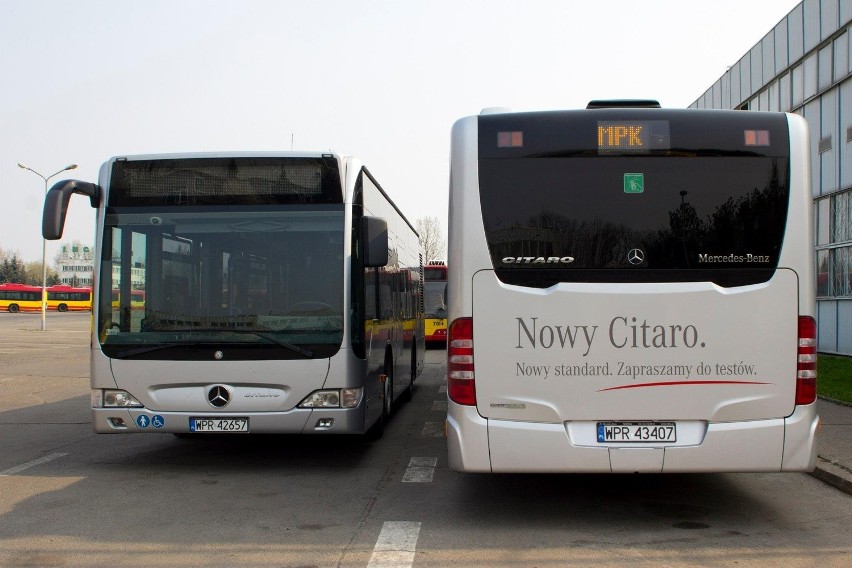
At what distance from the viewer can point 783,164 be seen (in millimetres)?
6508

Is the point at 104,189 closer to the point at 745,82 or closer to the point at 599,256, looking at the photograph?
the point at 599,256

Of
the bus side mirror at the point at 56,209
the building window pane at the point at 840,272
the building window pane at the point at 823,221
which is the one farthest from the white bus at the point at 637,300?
the building window pane at the point at 823,221

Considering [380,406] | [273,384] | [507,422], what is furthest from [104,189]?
[507,422]

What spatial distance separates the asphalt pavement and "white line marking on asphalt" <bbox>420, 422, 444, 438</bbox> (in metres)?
4.26

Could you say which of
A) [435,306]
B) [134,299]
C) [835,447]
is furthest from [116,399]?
[435,306]

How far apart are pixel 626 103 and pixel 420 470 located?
388cm

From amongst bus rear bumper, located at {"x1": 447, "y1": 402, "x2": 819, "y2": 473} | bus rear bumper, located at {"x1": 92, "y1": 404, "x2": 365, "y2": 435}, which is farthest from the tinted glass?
bus rear bumper, located at {"x1": 447, "y1": 402, "x2": 819, "y2": 473}

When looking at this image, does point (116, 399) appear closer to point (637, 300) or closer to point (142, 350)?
point (142, 350)

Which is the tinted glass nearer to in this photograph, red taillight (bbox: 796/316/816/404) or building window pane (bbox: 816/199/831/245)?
red taillight (bbox: 796/316/816/404)

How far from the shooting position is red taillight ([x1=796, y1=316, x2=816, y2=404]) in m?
6.41

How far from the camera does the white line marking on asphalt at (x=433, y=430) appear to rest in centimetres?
1153

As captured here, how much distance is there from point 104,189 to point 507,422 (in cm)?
470

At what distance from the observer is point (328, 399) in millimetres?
8625

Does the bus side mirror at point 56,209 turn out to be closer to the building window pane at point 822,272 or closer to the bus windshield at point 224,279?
the bus windshield at point 224,279
